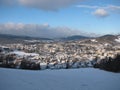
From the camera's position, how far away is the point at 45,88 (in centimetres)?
1123

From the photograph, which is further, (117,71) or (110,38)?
(110,38)

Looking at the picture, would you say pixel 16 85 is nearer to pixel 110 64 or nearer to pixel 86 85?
pixel 86 85

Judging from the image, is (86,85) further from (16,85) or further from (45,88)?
(16,85)

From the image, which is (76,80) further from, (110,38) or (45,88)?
(110,38)

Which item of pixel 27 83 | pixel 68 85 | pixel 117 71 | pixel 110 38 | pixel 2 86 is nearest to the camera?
pixel 2 86

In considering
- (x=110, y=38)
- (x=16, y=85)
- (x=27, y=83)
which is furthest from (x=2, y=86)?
(x=110, y=38)

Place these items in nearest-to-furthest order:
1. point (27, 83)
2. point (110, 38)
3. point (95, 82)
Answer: point (27, 83), point (95, 82), point (110, 38)

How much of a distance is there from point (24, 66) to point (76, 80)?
40.3 ft

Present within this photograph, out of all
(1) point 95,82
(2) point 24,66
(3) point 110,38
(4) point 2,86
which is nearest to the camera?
(4) point 2,86

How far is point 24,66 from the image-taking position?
25.3 metres

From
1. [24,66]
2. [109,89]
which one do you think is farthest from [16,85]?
[24,66]

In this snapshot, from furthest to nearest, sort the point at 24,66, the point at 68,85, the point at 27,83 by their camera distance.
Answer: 1. the point at 24,66
2. the point at 68,85
3. the point at 27,83

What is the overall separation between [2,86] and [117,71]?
11.9 meters

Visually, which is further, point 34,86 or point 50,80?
point 50,80
